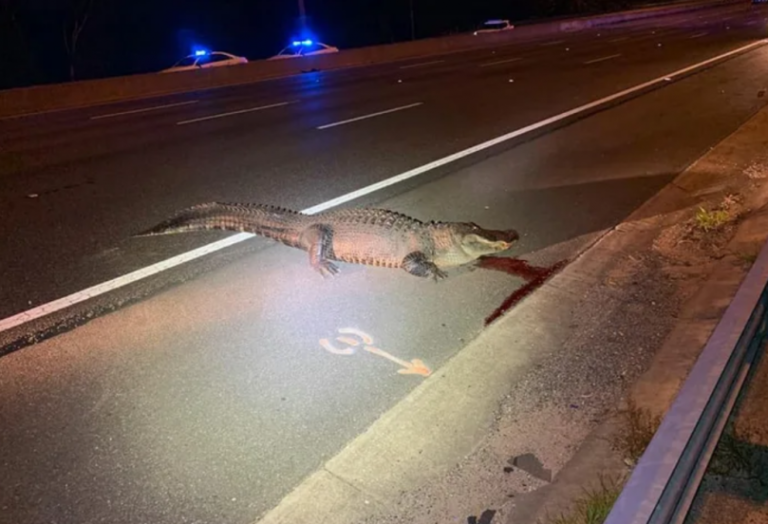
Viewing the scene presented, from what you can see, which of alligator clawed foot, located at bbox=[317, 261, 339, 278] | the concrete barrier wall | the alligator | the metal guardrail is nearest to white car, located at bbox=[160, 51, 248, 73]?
the concrete barrier wall

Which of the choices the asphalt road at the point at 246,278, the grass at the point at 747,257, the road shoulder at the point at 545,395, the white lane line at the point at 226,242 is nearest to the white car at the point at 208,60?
the asphalt road at the point at 246,278

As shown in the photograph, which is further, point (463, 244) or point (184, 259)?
point (184, 259)

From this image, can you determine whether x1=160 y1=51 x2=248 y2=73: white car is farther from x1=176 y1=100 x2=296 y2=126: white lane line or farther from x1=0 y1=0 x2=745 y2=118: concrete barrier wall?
x1=176 y1=100 x2=296 y2=126: white lane line

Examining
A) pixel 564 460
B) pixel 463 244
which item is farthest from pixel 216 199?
pixel 564 460

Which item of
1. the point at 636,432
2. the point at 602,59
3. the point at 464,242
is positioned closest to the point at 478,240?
the point at 464,242

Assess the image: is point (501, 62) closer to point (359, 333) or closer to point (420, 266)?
point (420, 266)

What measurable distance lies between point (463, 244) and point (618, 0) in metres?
78.9

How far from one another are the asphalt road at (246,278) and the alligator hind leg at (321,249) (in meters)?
0.14

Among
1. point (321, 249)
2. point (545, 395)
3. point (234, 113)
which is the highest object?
point (234, 113)

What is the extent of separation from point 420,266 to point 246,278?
1576mm

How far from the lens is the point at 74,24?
36594 millimetres

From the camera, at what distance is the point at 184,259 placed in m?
5.97

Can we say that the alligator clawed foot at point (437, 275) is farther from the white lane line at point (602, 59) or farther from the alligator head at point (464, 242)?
the white lane line at point (602, 59)

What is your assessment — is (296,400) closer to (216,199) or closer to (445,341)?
(445,341)
